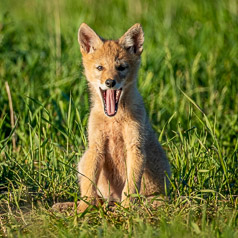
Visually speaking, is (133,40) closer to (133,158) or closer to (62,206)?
(133,158)

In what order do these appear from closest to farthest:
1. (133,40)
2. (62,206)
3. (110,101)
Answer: (62,206) → (110,101) → (133,40)

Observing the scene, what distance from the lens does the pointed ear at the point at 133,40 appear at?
17.8ft

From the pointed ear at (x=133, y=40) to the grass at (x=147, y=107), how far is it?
2.47 feet

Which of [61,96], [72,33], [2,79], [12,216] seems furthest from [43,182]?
[72,33]

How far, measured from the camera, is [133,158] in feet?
15.9

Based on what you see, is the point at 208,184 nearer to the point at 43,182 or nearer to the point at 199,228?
the point at 199,228

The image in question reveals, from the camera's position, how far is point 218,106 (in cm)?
739

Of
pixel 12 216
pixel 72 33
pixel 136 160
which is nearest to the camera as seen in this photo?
pixel 12 216

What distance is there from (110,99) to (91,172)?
0.74 metres

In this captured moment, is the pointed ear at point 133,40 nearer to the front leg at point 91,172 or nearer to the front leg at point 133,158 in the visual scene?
the front leg at point 133,158

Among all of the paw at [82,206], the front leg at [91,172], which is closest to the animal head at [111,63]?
the front leg at [91,172]

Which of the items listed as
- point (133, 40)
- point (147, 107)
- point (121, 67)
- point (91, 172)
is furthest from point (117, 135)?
point (147, 107)

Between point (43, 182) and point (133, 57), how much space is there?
152 centimetres

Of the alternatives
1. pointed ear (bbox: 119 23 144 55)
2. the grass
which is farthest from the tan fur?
the grass
